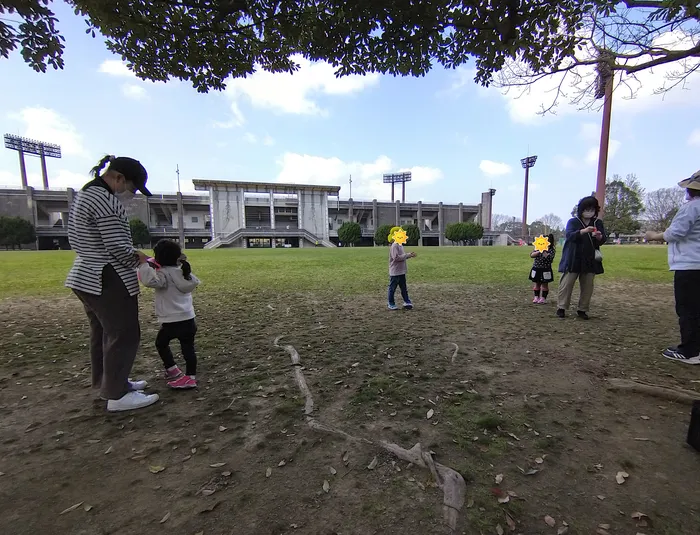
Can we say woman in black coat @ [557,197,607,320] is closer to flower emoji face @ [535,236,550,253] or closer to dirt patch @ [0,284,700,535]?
dirt patch @ [0,284,700,535]

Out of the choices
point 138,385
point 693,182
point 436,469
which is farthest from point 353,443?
point 693,182

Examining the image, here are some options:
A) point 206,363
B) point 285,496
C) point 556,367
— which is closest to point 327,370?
point 206,363

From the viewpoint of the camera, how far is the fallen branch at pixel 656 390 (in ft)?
9.95

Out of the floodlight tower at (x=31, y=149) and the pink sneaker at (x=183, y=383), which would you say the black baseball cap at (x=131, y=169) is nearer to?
the pink sneaker at (x=183, y=383)

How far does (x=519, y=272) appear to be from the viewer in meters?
14.3

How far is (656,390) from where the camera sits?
10.5 feet

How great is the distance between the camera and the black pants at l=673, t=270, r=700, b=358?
397cm

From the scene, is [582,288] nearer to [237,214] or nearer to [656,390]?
[656,390]

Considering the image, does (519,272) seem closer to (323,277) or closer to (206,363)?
(323,277)

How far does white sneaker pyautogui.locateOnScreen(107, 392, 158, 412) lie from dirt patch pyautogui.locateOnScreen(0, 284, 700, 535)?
0.26 ft

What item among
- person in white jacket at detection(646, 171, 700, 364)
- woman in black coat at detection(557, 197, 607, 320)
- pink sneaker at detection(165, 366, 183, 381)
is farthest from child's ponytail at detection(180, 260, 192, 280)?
woman in black coat at detection(557, 197, 607, 320)

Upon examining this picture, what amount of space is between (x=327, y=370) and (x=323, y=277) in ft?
30.4

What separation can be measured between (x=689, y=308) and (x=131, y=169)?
586 centimetres


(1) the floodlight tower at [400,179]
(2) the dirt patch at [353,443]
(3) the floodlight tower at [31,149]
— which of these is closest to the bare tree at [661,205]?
(1) the floodlight tower at [400,179]
